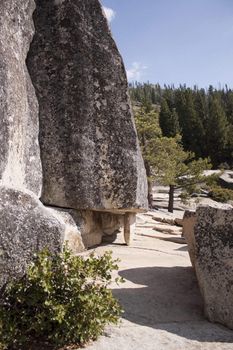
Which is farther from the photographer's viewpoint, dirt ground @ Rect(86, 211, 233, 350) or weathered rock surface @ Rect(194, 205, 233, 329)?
weathered rock surface @ Rect(194, 205, 233, 329)

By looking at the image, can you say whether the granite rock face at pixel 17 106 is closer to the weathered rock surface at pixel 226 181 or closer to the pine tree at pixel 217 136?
the weathered rock surface at pixel 226 181

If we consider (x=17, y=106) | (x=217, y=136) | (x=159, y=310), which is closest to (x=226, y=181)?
(x=217, y=136)

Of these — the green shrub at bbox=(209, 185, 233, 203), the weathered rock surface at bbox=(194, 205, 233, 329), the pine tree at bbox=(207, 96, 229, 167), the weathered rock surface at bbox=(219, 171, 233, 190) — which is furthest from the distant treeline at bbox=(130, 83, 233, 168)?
Result: the weathered rock surface at bbox=(194, 205, 233, 329)

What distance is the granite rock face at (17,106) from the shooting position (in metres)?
5.28

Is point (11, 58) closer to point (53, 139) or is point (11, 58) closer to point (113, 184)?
point (53, 139)

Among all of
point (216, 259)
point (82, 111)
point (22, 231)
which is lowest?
point (216, 259)

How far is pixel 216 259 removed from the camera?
5457 millimetres

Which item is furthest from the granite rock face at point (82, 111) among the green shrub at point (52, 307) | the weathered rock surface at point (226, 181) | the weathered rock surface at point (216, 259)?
the weathered rock surface at point (226, 181)

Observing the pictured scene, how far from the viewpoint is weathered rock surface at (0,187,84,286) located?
4266 millimetres

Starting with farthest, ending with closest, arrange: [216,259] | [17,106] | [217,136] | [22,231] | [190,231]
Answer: [217,136]
[190,231]
[17,106]
[216,259]
[22,231]

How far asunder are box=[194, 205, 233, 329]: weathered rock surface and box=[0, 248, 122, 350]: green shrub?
4.96 ft

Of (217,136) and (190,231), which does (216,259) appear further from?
(217,136)

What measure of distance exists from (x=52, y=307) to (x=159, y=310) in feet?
6.60

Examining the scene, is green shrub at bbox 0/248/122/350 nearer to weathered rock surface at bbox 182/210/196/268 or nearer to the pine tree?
weathered rock surface at bbox 182/210/196/268
